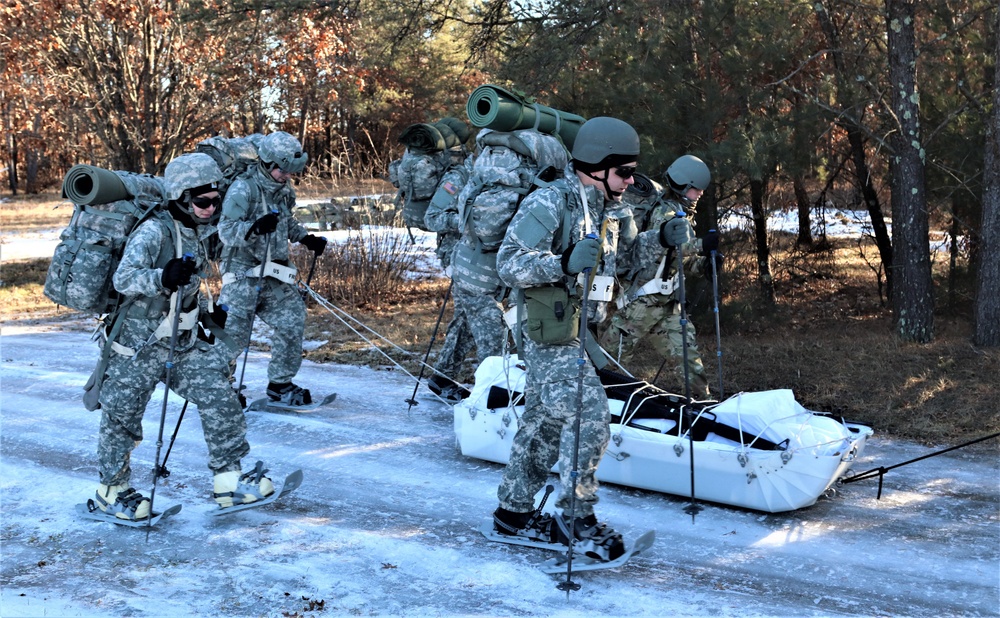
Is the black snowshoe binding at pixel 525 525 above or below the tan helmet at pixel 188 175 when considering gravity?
below

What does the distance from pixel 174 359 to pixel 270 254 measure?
8.20ft

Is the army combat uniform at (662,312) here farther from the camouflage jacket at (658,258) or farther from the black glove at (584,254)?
the black glove at (584,254)

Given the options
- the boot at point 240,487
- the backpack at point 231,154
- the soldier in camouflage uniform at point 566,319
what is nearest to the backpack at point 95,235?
the boot at point 240,487

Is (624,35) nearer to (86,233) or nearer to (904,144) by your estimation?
(904,144)

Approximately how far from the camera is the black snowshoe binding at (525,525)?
5293mm

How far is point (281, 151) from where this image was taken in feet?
25.8

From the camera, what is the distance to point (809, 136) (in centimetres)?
1021

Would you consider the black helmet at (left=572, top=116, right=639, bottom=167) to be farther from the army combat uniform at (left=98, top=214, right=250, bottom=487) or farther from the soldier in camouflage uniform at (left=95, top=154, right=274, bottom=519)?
the army combat uniform at (left=98, top=214, right=250, bottom=487)

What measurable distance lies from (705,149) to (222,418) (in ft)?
19.7

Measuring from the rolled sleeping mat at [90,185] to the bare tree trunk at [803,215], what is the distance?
27.5ft

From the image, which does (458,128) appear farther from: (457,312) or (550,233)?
(550,233)

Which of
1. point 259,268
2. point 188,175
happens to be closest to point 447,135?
point 259,268

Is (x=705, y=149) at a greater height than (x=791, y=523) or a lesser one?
greater

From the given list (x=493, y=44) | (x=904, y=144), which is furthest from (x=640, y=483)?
(x=493, y=44)
